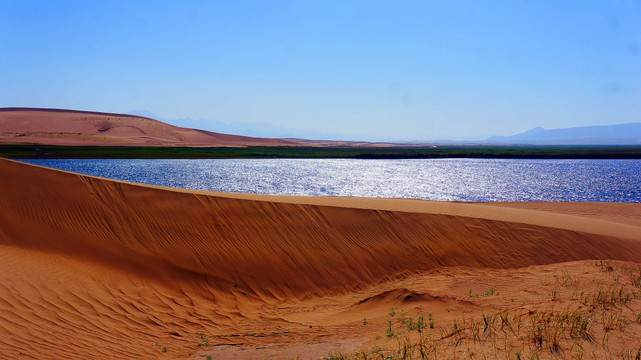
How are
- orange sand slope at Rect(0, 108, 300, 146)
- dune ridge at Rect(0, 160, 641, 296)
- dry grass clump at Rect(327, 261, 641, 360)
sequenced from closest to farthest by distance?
dry grass clump at Rect(327, 261, 641, 360) < dune ridge at Rect(0, 160, 641, 296) < orange sand slope at Rect(0, 108, 300, 146)

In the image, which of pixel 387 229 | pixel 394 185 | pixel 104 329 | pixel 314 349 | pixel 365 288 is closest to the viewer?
pixel 314 349

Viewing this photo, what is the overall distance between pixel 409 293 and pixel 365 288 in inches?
76.9

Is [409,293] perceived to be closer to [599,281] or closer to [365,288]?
[365,288]

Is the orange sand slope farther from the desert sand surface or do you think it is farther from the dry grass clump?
the dry grass clump

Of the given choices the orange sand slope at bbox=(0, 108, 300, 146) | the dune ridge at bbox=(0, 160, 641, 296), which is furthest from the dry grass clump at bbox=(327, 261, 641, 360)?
the orange sand slope at bbox=(0, 108, 300, 146)

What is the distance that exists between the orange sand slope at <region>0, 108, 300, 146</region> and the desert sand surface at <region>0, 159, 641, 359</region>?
91.5 metres

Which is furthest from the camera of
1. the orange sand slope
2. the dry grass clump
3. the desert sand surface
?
the orange sand slope

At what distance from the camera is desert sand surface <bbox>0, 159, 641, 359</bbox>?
576 cm

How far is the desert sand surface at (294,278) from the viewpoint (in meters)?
5.76

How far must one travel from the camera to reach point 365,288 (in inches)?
387

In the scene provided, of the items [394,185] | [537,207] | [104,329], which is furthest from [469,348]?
[394,185]

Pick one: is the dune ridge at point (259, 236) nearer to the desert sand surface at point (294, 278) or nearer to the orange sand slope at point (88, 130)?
the desert sand surface at point (294, 278)

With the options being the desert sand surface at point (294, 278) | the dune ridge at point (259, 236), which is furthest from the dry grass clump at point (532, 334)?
the dune ridge at point (259, 236)

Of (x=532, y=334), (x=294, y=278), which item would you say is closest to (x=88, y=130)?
(x=294, y=278)
